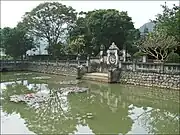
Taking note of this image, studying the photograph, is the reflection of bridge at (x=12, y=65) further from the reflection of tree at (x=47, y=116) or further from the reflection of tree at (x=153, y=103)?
the reflection of tree at (x=47, y=116)

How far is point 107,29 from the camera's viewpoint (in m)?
29.4

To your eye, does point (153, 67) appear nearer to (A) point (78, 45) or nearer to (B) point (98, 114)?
(B) point (98, 114)

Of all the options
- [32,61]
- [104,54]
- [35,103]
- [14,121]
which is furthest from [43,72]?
[14,121]

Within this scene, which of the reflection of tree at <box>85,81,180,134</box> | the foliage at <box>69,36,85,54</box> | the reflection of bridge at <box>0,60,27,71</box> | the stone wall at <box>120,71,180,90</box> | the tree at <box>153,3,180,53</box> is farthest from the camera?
the reflection of bridge at <box>0,60,27,71</box>

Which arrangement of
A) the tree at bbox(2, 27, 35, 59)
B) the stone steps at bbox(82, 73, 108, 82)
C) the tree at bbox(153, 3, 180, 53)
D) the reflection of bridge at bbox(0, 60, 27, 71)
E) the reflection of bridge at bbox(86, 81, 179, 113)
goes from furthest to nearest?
the tree at bbox(2, 27, 35, 59)
the reflection of bridge at bbox(0, 60, 27, 71)
the tree at bbox(153, 3, 180, 53)
the stone steps at bbox(82, 73, 108, 82)
the reflection of bridge at bbox(86, 81, 179, 113)

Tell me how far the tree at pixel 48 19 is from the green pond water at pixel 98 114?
2181 centimetres

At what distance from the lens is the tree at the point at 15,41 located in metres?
34.9

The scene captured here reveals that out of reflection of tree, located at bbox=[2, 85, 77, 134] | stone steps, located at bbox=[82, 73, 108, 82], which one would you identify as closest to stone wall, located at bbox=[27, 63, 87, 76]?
stone steps, located at bbox=[82, 73, 108, 82]

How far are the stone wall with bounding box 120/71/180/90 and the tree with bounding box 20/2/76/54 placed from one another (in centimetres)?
1803

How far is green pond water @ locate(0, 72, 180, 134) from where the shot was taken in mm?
9250

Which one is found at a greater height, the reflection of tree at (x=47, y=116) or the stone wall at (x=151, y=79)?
the stone wall at (x=151, y=79)

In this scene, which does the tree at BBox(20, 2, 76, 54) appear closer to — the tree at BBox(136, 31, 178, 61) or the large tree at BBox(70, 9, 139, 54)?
the large tree at BBox(70, 9, 139, 54)

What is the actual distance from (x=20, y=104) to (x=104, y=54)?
1221 centimetres

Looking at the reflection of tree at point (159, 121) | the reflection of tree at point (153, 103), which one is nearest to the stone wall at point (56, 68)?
the reflection of tree at point (153, 103)
